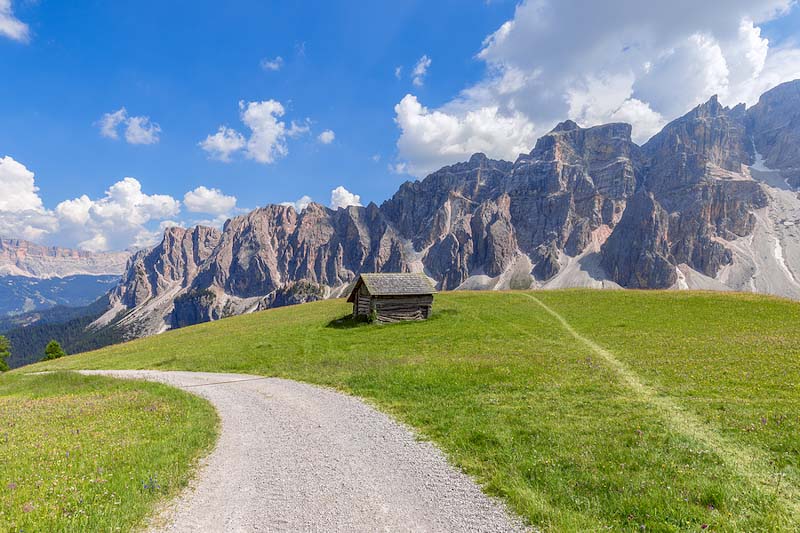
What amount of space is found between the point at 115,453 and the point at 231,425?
167 inches

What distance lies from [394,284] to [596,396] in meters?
29.4

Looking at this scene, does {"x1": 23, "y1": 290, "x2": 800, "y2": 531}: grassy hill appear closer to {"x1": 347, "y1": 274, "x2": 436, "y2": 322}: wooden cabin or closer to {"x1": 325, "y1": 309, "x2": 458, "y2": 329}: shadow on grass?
{"x1": 325, "y1": 309, "x2": 458, "y2": 329}: shadow on grass

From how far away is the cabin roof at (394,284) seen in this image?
4209 cm

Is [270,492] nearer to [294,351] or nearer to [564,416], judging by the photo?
[564,416]

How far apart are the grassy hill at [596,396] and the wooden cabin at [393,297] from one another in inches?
104

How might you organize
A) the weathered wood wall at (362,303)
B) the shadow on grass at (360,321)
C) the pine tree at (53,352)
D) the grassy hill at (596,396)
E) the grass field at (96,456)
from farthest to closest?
the pine tree at (53,352) → the weathered wood wall at (362,303) → the shadow on grass at (360,321) → the grassy hill at (596,396) → the grass field at (96,456)

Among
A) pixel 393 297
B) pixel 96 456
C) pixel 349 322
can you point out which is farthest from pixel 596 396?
pixel 349 322

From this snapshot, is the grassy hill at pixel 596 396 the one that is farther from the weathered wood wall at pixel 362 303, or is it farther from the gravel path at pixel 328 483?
the weathered wood wall at pixel 362 303

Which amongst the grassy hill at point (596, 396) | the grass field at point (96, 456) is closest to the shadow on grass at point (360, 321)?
the grassy hill at point (596, 396)

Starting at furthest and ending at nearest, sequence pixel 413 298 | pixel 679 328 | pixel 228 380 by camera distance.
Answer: pixel 413 298
pixel 679 328
pixel 228 380

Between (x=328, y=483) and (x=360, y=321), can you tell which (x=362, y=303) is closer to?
(x=360, y=321)

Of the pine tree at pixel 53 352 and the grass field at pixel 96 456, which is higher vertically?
the grass field at pixel 96 456

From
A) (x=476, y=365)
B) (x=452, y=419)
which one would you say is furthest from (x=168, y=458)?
(x=476, y=365)

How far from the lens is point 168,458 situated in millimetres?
10773
